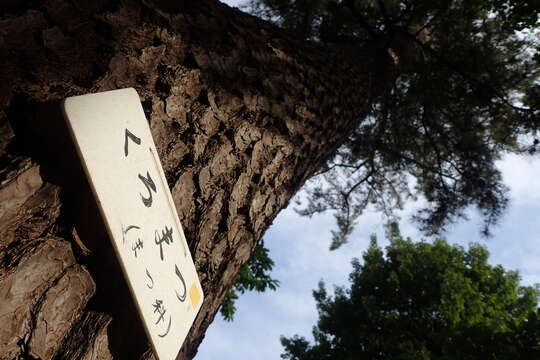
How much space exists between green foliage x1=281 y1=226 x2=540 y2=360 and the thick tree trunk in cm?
577

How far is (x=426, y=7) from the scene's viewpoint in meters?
3.62

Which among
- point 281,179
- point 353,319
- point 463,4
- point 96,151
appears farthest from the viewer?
point 353,319

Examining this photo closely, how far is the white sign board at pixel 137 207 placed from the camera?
1.60ft

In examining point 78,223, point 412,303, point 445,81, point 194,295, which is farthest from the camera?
point 412,303

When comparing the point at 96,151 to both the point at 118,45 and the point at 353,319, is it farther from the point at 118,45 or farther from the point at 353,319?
the point at 353,319

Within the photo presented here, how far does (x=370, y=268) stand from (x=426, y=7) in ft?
24.2

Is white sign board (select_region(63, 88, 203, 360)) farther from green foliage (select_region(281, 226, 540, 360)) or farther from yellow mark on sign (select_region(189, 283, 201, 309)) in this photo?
green foliage (select_region(281, 226, 540, 360))

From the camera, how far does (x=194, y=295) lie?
758 mm

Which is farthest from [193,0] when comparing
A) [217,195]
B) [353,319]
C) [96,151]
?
[353,319]

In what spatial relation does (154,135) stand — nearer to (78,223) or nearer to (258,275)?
(78,223)

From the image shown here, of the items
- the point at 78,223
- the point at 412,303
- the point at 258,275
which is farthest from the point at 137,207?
the point at 412,303

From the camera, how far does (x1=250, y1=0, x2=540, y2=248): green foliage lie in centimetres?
375

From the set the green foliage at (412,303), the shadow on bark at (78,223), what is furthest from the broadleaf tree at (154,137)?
the green foliage at (412,303)

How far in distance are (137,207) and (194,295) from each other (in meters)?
0.30
